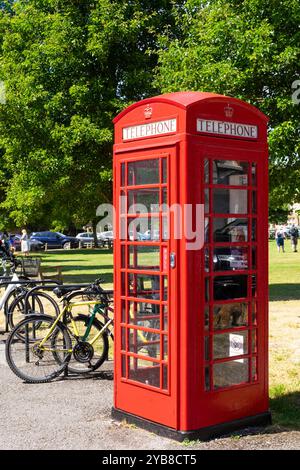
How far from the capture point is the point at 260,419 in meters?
5.34

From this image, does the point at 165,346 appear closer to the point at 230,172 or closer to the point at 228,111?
the point at 230,172

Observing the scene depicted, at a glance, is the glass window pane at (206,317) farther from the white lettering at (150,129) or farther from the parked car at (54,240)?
the parked car at (54,240)

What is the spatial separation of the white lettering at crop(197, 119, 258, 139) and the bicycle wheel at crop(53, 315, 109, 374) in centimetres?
289

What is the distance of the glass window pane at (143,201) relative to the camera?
5121 millimetres

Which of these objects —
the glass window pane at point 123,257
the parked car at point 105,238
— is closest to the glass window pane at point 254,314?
the glass window pane at point 123,257

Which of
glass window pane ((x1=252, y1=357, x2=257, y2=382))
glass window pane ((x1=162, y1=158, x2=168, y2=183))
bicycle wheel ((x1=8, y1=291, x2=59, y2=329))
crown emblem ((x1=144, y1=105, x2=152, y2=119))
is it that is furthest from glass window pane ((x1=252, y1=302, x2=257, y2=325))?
bicycle wheel ((x1=8, y1=291, x2=59, y2=329))

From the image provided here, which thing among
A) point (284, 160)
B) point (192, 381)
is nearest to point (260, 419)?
point (192, 381)

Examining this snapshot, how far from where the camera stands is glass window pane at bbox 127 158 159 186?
5.08m

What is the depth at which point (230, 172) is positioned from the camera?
512 centimetres

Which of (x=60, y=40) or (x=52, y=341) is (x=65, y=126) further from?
(x=52, y=341)

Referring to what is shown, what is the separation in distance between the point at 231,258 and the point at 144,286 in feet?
2.47

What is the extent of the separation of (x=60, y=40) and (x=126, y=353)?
11.6 m

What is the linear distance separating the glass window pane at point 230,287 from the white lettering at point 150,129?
1.23 metres

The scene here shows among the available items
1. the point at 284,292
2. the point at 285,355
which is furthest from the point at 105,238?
the point at 285,355
